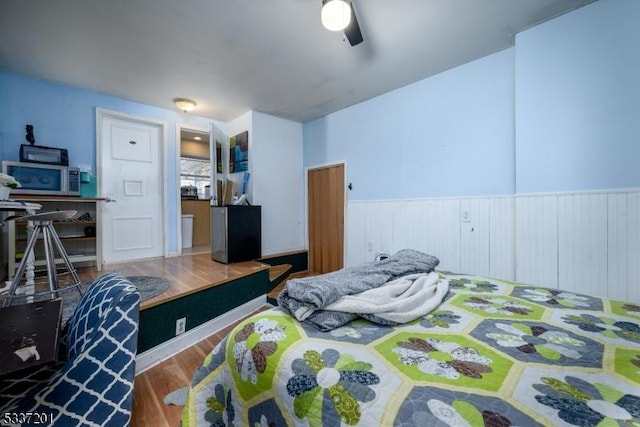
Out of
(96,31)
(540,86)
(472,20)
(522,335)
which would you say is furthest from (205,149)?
(522,335)

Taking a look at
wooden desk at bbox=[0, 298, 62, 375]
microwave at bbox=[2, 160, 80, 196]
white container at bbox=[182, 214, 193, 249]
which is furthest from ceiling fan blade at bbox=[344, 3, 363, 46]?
white container at bbox=[182, 214, 193, 249]

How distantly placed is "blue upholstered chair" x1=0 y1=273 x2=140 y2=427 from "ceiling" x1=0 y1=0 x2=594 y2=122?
6.56 feet

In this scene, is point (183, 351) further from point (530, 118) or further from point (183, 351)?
point (530, 118)

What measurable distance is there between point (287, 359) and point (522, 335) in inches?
33.5

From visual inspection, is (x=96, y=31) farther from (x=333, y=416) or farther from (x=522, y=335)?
(x=522, y=335)

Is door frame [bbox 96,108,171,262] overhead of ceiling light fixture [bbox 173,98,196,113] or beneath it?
beneath

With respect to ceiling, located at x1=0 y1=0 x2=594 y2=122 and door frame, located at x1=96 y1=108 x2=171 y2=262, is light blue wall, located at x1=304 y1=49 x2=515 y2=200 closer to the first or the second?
ceiling, located at x1=0 y1=0 x2=594 y2=122

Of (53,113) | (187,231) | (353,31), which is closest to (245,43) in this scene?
(353,31)

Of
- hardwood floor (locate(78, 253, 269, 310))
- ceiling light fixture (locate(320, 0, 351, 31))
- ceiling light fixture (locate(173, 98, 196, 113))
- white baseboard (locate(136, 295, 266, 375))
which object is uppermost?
ceiling light fixture (locate(173, 98, 196, 113))

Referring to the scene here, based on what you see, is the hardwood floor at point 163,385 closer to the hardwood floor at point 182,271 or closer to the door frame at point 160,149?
the hardwood floor at point 182,271

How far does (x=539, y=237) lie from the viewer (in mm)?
2010

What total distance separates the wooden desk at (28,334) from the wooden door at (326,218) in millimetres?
3101

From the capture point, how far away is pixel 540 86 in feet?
6.48

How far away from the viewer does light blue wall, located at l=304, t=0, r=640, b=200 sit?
171cm
